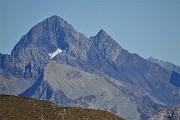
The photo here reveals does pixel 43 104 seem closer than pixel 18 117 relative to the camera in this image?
No

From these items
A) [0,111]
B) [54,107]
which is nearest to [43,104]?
[54,107]

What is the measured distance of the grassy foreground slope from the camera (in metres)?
171

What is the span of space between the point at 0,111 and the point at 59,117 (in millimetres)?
22181

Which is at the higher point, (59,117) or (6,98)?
(6,98)

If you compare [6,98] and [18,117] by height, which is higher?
[6,98]

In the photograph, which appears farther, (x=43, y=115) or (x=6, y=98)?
(x=6, y=98)

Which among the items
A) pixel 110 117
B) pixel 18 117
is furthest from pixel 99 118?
pixel 18 117

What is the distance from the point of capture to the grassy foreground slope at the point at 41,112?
171m

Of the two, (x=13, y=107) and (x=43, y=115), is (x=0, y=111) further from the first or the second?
(x=43, y=115)

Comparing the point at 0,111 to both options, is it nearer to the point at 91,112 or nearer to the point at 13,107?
the point at 13,107

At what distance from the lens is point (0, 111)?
17525cm

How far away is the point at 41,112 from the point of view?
174 metres

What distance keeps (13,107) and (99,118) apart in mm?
32311

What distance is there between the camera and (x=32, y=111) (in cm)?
17438
